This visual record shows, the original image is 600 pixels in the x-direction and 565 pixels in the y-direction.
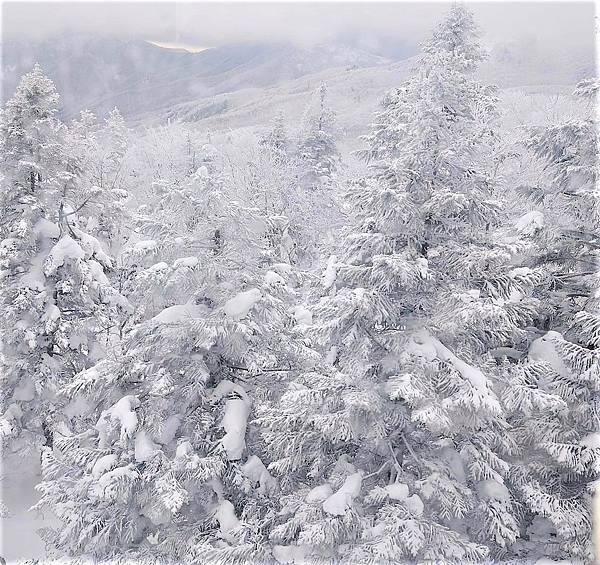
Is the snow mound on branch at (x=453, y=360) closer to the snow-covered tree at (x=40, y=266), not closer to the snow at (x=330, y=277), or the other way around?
the snow at (x=330, y=277)

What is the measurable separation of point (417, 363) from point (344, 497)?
2.35 meters

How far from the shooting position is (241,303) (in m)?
9.94

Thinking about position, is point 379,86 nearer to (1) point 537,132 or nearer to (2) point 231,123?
(2) point 231,123

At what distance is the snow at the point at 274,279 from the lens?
1057 centimetres

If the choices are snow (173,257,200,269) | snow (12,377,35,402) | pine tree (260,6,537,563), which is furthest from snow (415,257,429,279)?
snow (12,377,35,402)

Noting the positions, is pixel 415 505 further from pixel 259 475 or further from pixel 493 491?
pixel 259 475

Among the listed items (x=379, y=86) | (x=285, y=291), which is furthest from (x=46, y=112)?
(x=379, y=86)

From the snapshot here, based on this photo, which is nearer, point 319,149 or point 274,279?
point 274,279

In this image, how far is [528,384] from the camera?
9.11 metres

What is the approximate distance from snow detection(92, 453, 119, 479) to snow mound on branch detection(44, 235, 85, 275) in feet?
25.1

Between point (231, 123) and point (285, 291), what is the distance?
372 ft

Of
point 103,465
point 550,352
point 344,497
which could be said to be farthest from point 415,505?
point 103,465

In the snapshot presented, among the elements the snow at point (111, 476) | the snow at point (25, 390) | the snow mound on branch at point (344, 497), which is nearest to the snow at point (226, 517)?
the snow at point (111, 476)

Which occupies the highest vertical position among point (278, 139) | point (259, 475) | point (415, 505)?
point (278, 139)
